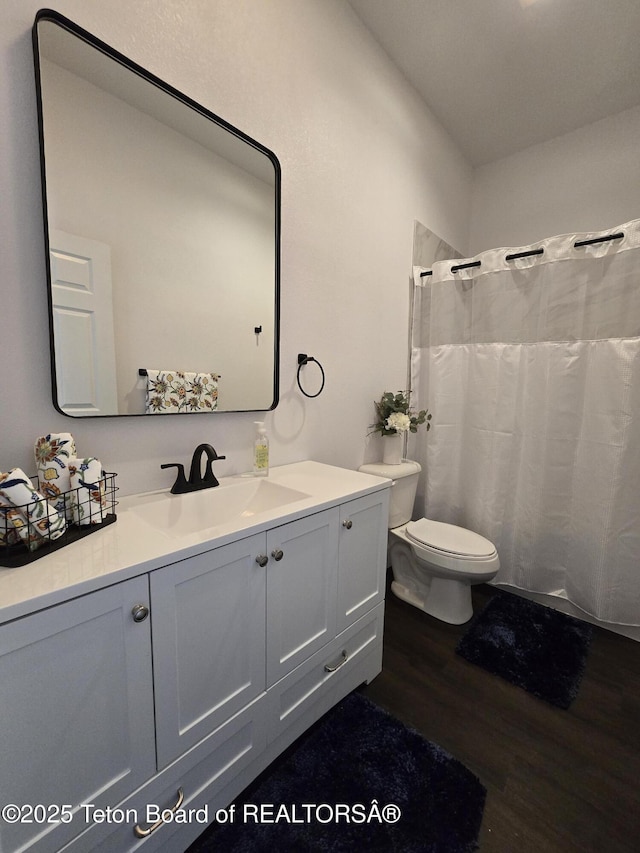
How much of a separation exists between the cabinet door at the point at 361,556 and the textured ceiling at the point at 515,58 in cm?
219

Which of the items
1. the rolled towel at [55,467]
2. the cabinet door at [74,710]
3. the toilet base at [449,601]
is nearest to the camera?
the cabinet door at [74,710]

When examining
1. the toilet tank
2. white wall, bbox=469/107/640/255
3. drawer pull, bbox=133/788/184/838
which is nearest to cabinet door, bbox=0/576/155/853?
drawer pull, bbox=133/788/184/838

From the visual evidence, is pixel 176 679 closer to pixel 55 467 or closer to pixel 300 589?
pixel 300 589

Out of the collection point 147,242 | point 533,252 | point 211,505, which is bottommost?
point 211,505

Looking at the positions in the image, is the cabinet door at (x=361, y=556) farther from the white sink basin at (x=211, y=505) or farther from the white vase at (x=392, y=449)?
the white vase at (x=392, y=449)

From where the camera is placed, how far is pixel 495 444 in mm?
2115

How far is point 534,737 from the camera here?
126 cm

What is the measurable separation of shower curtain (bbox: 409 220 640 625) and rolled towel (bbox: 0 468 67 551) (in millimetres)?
2026

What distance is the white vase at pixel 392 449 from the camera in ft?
6.59

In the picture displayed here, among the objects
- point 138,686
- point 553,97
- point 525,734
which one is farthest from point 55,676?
point 553,97

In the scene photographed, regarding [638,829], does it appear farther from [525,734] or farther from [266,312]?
[266,312]

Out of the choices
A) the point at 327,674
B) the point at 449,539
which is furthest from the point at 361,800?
the point at 449,539

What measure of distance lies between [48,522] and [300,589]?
2.22 ft

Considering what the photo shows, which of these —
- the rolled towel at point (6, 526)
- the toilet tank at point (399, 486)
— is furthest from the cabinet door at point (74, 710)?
the toilet tank at point (399, 486)
